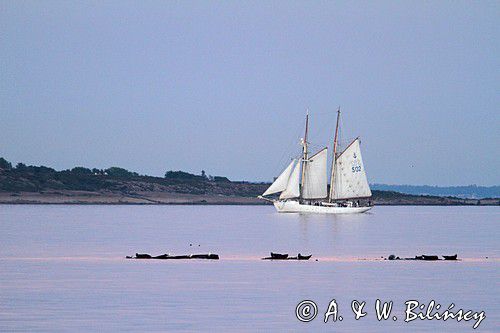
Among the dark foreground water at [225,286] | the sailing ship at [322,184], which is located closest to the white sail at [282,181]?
the sailing ship at [322,184]

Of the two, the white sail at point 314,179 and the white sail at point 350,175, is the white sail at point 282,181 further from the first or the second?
the white sail at point 350,175

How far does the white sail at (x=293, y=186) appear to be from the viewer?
6014 inches

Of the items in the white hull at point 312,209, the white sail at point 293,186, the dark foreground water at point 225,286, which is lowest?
the dark foreground water at point 225,286

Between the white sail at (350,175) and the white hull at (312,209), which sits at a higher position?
the white sail at (350,175)

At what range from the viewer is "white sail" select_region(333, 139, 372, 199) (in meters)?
155

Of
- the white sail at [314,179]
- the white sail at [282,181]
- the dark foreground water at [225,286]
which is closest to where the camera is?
the dark foreground water at [225,286]

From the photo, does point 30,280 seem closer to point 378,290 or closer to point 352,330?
point 378,290

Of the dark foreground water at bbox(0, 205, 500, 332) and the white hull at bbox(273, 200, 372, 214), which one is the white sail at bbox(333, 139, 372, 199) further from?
the dark foreground water at bbox(0, 205, 500, 332)

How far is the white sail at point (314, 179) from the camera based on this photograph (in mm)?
155625

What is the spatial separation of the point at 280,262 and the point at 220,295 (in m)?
14.5

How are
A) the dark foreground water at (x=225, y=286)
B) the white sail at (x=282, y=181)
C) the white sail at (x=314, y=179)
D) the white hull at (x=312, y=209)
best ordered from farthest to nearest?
the white hull at (x=312, y=209)
the white sail at (x=314, y=179)
the white sail at (x=282, y=181)
the dark foreground water at (x=225, y=286)

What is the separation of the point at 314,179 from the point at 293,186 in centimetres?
408

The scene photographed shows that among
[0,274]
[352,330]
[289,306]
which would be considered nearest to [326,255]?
[0,274]

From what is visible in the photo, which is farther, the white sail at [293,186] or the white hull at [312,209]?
the white hull at [312,209]
